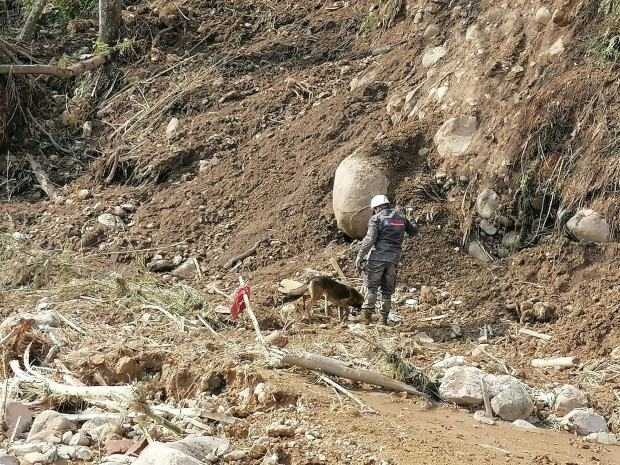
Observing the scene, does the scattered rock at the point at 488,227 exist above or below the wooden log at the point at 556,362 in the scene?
above

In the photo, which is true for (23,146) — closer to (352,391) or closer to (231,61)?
(231,61)

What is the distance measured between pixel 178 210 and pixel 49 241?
1.48 meters

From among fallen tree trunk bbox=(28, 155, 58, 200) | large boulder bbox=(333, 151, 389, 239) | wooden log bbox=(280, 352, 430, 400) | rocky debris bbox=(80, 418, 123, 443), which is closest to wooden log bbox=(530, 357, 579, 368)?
wooden log bbox=(280, 352, 430, 400)

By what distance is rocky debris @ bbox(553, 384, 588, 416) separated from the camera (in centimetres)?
580

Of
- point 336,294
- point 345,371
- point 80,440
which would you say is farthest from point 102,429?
point 336,294

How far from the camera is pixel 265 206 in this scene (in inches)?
370

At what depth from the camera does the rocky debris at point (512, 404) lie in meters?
5.64

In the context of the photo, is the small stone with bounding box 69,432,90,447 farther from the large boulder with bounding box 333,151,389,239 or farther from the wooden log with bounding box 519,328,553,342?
the large boulder with bounding box 333,151,389,239

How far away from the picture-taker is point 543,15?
898 cm

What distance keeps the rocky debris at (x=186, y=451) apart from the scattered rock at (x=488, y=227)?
4063 mm

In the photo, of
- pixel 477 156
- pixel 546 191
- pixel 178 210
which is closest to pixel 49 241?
pixel 178 210

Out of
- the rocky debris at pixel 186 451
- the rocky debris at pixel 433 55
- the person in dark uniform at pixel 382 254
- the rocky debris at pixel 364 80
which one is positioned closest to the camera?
the rocky debris at pixel 186 451

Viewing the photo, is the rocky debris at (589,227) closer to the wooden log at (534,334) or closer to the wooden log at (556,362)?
the wooden log at (534,334)

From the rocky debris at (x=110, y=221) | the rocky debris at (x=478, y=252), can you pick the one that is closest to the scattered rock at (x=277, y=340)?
the rocky debris at (x=478, y=252)
